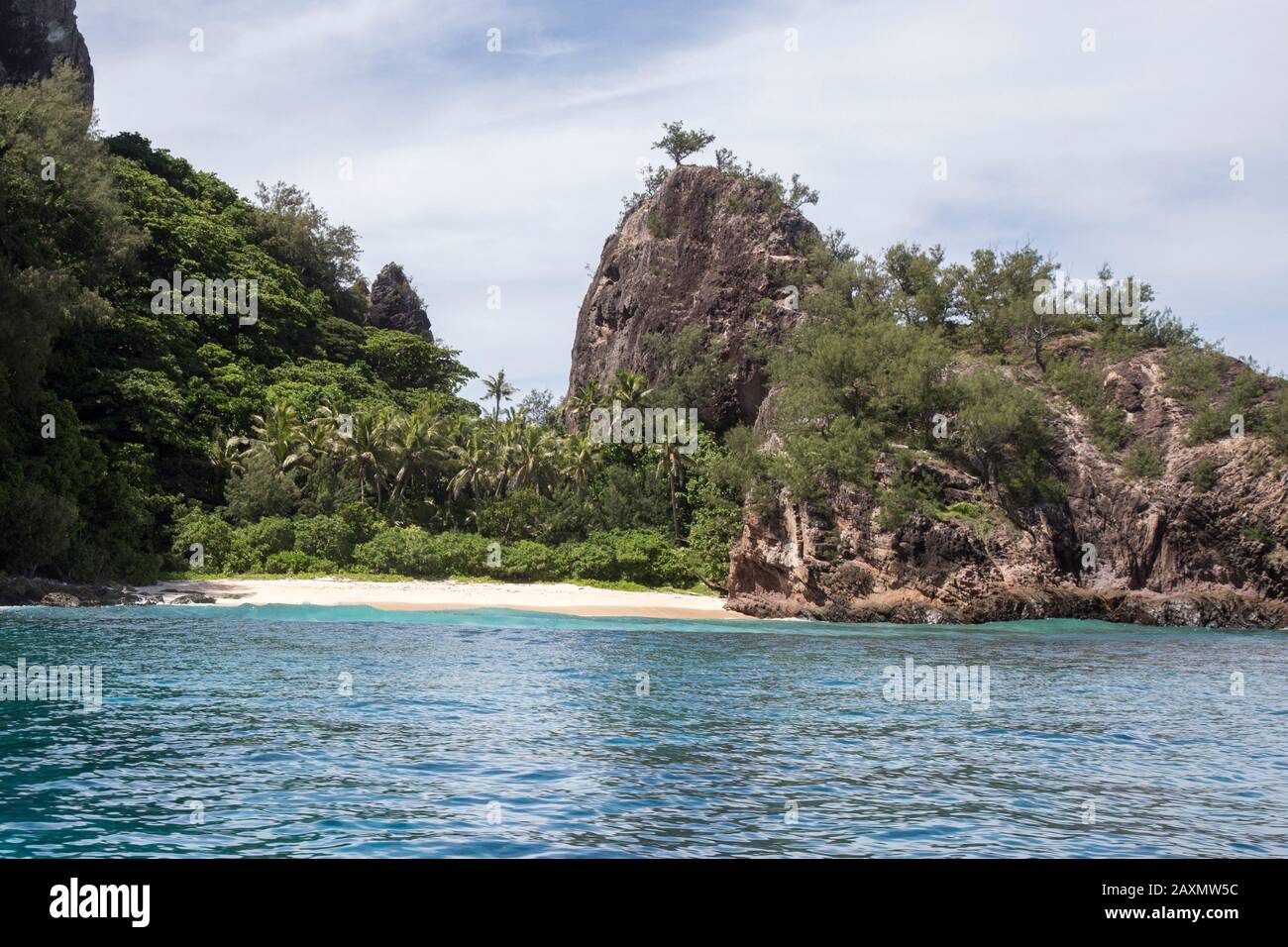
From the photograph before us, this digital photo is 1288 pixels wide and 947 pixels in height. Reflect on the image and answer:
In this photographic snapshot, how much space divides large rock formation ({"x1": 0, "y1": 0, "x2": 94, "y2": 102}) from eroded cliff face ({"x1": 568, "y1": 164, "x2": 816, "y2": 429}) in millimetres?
47042

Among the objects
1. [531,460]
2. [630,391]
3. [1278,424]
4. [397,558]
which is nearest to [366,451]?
[397,558]

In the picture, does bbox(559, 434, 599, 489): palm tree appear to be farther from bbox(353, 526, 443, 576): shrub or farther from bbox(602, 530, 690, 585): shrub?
bbox(353, 526, 443, 576): shrub

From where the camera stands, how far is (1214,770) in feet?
43.3

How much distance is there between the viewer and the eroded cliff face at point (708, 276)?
74.4 m

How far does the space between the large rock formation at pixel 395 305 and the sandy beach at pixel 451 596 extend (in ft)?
204

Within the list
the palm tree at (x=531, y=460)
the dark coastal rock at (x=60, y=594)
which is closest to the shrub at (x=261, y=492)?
the palm tree at (x=531, y=460)

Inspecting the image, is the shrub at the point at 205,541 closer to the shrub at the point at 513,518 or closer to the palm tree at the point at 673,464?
the shrub at the point at 513,518

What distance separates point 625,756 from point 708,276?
6636 cm

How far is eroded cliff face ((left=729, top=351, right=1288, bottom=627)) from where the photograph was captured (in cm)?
4328

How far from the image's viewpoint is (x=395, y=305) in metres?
111

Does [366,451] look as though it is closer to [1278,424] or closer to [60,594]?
[60,594]

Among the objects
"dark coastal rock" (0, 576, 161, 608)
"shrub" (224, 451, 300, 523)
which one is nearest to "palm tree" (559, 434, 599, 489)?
"shrub" (224, 451, 300, 523)
